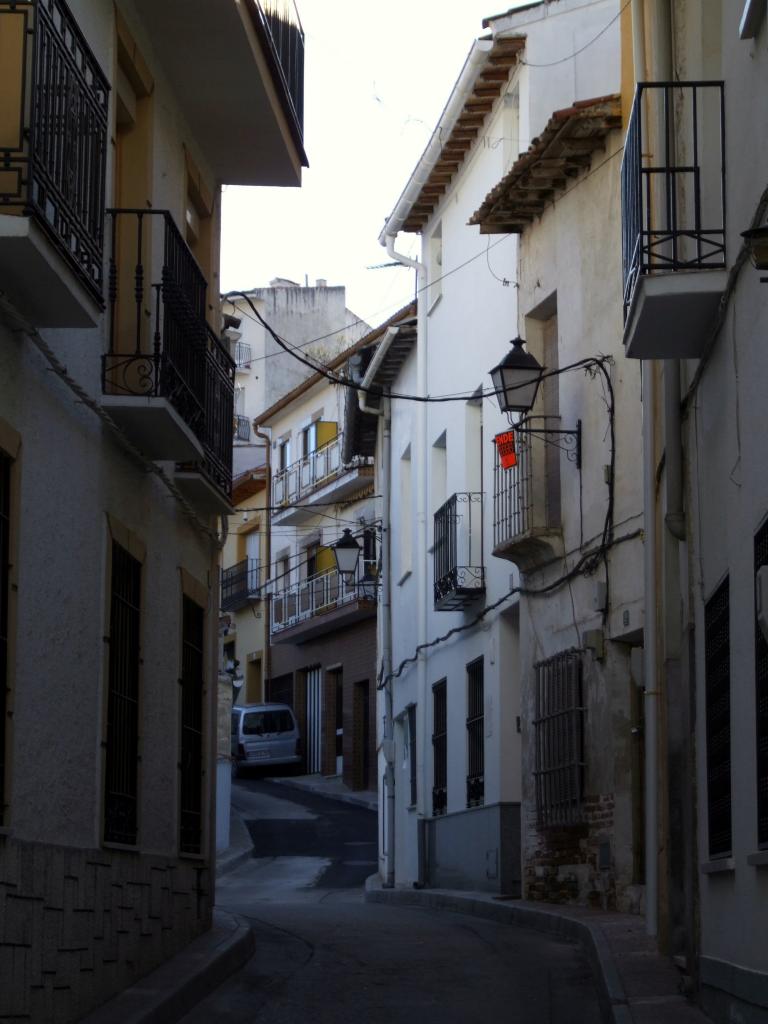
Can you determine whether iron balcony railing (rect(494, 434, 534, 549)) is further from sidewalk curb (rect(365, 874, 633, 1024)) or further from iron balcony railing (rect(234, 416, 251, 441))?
iron balcony railing (rect(234, 416, 251, 441))

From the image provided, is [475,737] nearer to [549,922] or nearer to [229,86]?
[549,922]

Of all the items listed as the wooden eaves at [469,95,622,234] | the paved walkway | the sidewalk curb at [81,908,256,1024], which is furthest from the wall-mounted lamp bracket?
the sidewalk curb at [81,908,256,1024]

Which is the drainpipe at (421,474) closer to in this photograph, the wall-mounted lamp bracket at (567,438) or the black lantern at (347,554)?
the black lantern at (347,554)

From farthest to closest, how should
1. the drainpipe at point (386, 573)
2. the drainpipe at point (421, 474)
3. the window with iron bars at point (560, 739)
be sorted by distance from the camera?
the drainpipe at point (386, 573) → the drainpipe at point (421, 474) → the window with iron bars at point (560, 739)

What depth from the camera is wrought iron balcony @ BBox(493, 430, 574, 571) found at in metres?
16.0

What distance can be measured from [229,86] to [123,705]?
470 cm

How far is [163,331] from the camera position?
1078 cm

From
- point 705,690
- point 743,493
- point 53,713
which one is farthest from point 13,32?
point 705,690

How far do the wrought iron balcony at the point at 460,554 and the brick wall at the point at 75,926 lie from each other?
8450mm

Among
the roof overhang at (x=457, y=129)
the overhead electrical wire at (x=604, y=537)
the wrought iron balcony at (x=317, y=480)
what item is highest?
the roof overhang at (x=457, y=129)

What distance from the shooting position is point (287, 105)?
12.9 meters

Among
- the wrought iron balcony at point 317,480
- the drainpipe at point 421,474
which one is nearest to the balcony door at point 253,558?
the wrought iron balcony at point 317,480

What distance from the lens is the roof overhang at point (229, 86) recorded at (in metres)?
11.2

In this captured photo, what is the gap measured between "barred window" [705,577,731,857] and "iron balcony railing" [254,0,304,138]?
210 inches
